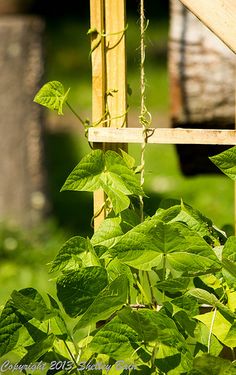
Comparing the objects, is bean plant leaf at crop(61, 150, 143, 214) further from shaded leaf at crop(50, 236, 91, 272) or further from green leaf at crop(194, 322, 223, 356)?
green leaf at crop(194, 322, 223, 356)

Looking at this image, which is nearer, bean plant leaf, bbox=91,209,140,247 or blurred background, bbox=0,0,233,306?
bean plant leaf, bbox=91,209,140,247

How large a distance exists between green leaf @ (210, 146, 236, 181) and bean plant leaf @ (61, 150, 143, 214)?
6.5 inches

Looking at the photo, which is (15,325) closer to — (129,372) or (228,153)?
(129,372)

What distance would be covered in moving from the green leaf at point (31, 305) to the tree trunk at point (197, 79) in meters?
1.78

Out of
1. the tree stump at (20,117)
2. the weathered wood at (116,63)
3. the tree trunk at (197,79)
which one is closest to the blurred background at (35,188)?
the tree stump at (20,117)

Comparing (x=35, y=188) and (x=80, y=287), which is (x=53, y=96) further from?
(x=35, y=188)

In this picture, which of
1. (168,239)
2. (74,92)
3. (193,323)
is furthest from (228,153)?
(74,92)

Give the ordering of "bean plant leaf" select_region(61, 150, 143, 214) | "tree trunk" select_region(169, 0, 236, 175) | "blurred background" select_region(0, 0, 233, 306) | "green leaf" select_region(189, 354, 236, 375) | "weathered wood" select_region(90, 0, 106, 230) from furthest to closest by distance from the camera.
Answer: "blurred background" select_region(0, 0, 233, 306), "tree trunk" select_region(169, 0, 236, 175), "weathered wood" select_region(90, 0, 106, 230), "bean plant leaf" select_region(61, 150, 143, 214), "green leaf" select_region(189, 354, 236, 375)

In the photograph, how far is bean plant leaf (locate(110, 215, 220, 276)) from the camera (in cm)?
173

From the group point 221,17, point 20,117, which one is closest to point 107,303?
point 221,17

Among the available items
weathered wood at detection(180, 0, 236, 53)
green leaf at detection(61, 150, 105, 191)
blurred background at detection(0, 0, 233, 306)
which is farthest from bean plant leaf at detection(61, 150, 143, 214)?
blurred background at detection(0, 0, 233, 306)

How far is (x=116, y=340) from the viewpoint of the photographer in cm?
171

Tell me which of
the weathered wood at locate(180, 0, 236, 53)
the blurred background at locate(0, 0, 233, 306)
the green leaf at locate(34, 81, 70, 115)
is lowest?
the blurred background at locate(0, 0, 233, 306)

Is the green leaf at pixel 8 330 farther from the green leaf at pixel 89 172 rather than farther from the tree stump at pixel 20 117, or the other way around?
the tree stump at pixel 20 117
